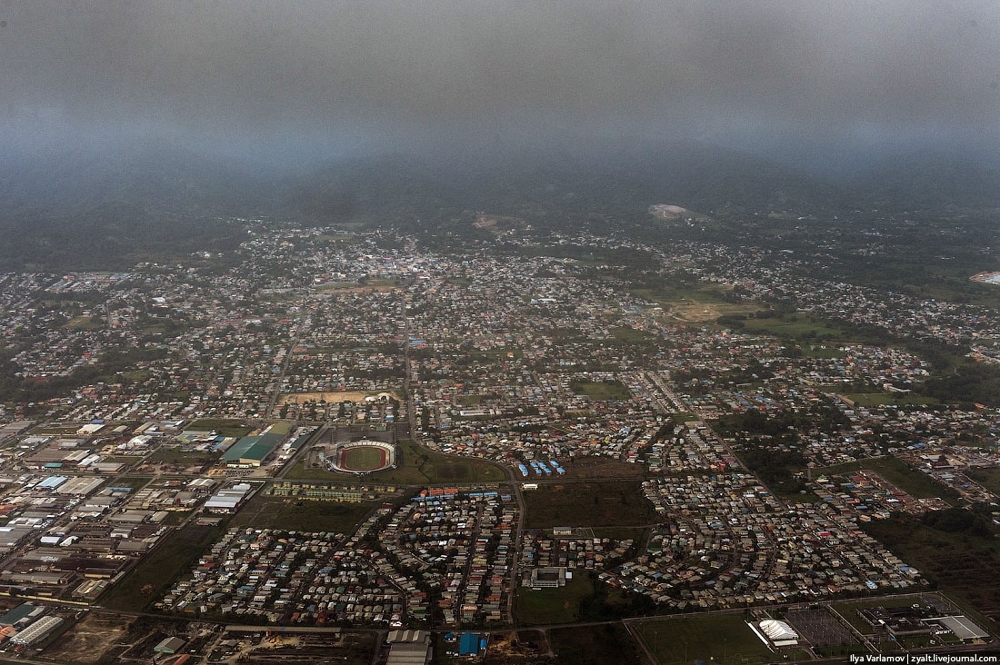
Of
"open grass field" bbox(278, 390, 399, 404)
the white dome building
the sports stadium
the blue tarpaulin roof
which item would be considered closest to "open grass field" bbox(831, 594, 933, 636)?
the white dome building

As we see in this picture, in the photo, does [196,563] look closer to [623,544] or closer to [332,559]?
[332,559]

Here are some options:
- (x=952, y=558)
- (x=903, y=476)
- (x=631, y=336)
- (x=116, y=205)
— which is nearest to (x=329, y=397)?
(x=631, y=336)

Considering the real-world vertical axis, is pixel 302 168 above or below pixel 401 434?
above

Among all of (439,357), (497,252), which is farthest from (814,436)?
(497,252)

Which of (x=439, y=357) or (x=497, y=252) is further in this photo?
(x=497, y=252)

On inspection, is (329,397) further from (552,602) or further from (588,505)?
(552,602)

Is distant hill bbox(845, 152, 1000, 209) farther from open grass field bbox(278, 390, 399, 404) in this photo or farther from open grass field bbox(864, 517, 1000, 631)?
open grass field bbox(278, 390, 399, 404)

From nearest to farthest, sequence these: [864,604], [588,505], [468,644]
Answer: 1. [468,644]
2. [864,604]
3. [588,505]
